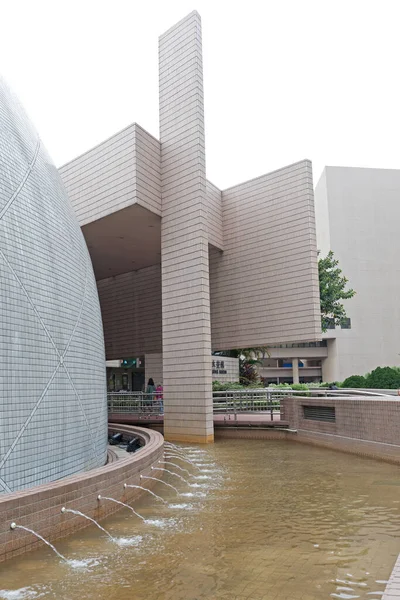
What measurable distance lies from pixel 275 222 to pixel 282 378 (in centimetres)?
4409

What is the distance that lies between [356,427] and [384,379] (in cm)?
941

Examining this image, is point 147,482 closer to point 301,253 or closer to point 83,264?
point 83,264

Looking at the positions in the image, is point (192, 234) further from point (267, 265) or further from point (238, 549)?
point (238, 549)

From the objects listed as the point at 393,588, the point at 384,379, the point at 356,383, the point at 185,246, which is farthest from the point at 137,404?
the point at 393,588

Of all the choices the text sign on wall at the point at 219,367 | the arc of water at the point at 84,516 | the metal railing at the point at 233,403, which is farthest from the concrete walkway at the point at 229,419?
the arc of water at the point at 84,516

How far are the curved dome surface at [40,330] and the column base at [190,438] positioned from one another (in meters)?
6.55

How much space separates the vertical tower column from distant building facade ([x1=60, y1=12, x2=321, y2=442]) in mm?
32

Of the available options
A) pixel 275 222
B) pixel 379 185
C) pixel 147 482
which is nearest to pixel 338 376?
pixel 379 185

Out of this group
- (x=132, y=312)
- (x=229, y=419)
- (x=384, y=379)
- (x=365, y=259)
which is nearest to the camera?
(x=229, y=419)

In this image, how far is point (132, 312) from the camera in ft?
79.5

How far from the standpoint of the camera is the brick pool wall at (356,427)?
1095 cm

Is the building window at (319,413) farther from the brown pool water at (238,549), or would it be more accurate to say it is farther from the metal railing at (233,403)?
the brown pool water at (238,549)

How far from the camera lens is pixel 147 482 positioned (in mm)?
8398

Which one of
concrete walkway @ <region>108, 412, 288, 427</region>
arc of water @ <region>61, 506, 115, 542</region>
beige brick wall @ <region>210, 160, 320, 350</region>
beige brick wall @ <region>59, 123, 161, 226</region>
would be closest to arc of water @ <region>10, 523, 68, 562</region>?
arc of water @ <region>61, 506, 115, 542</region>
